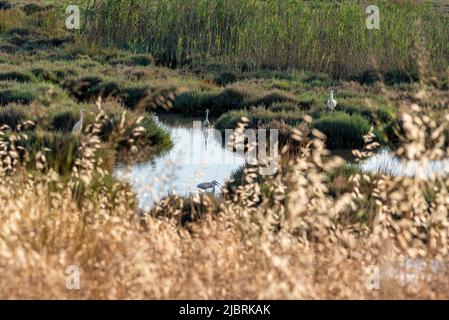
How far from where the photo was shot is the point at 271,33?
20078 mm

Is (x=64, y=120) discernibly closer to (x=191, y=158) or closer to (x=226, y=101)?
(x=191, y=158)

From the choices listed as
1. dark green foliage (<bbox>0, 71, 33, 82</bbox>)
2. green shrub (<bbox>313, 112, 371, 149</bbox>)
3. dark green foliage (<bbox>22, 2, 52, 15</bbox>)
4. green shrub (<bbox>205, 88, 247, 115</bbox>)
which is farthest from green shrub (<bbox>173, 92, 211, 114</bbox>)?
dark green foliage (<bbox>22, 2, 52, 15</bbox>)

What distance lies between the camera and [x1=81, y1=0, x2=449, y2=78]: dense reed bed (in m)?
19.6

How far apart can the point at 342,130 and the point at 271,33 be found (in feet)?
22.4

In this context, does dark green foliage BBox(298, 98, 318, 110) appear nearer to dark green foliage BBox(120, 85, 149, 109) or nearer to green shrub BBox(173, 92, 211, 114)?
green shrub BBox(173, 92, 211, 114)

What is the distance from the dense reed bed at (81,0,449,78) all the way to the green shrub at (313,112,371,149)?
490 centimetres

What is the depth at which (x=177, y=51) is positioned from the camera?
22062 millimetres

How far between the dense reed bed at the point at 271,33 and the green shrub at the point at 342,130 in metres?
4.90

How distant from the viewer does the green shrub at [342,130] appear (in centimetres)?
1364

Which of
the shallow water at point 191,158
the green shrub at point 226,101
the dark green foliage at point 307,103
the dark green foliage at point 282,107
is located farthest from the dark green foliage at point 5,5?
the dark green foliage at point 282,107

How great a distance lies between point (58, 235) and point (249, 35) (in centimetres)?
1600

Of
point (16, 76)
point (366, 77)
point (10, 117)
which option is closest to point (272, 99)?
point (366, 77)

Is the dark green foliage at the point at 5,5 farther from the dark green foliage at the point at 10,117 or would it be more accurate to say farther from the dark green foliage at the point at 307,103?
the dark green foliage at the point at 10,117
